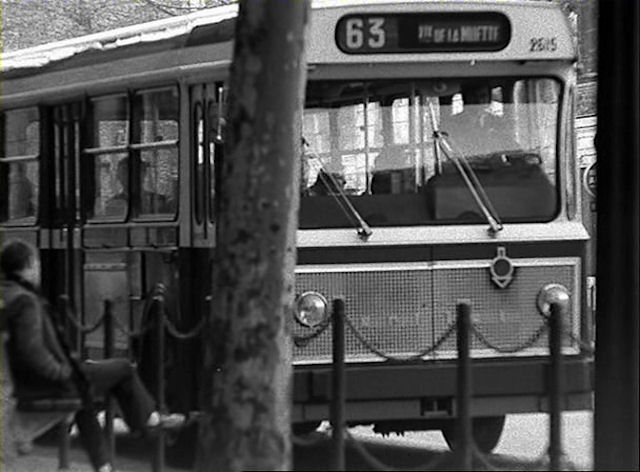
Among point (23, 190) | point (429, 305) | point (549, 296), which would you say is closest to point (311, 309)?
point (429, 305)

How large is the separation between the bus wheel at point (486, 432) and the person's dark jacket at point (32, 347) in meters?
4.07

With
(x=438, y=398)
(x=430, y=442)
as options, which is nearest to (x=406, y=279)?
(x=438, y=398)

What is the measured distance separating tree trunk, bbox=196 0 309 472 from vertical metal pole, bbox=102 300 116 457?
3.46 meters

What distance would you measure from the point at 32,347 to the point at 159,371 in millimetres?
2437

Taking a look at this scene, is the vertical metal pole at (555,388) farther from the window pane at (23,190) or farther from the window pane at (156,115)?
the window pane at (23,190)

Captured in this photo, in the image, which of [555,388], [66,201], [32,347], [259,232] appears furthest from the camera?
[66,201]

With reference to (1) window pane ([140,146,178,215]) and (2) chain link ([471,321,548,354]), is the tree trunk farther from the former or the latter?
(1) window pane ([140,146,178,215])

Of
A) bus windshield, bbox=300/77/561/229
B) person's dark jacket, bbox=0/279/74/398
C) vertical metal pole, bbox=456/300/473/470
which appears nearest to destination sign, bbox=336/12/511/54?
bus windshield, bbox=300/77/561/229

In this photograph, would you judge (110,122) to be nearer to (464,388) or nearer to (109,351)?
(109,351)

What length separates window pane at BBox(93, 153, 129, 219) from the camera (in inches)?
516

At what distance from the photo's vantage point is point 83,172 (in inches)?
539

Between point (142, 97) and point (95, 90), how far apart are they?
769 mm

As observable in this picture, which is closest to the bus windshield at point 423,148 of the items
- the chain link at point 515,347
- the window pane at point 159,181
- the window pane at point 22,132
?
the chain link at point 515,347

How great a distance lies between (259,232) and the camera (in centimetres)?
812
